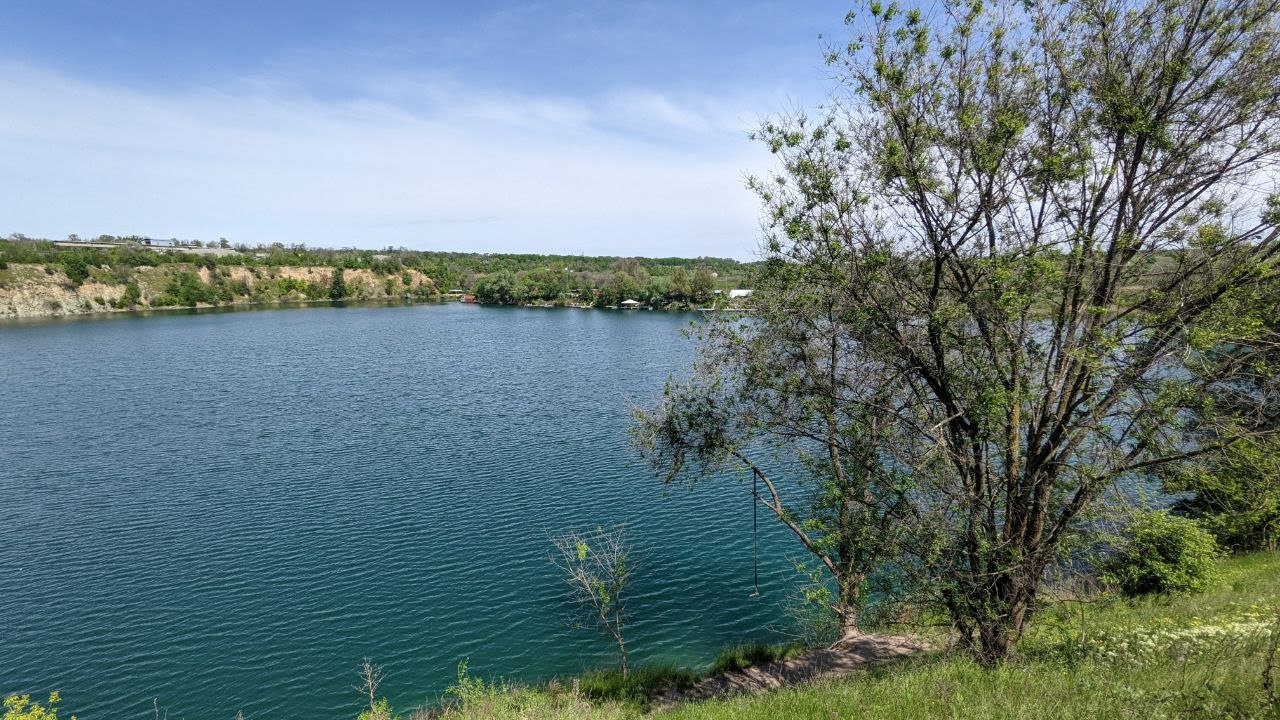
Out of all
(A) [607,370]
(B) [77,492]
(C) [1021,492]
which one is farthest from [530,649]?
(A) [607,370]

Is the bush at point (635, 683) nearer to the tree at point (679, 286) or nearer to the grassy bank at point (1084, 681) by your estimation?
the grassy bank at point (1084, 681)

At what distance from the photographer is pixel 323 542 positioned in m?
27.7

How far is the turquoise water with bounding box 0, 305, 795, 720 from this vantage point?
2005 centimetres

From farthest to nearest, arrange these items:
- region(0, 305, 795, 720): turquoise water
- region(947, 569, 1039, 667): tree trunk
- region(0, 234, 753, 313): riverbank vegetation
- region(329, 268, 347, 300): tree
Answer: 1. region(329, 268, 347, 300): tree
2. region(0, 234, 753, 313): riverbank vegetation
3. region(0, 305, 795, 720): turquoise water
4. region(947, 569, 1039, 667): tree trunk

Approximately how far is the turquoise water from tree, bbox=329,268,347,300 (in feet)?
435

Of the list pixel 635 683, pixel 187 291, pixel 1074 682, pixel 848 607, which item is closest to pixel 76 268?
pixel 187 291

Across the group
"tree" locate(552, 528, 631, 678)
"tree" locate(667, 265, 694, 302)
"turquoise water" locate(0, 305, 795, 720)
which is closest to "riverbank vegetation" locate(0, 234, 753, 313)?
"tree" locate(667, 265, 694, 302)

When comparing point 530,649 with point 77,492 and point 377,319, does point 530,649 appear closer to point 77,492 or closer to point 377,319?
point 77,492

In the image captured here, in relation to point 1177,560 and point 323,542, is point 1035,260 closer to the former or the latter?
point 1177,560

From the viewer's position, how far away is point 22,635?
69.4 feet

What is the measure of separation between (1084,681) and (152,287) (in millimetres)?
194611

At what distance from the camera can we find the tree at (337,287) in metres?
185

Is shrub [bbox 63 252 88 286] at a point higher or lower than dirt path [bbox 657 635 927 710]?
higher

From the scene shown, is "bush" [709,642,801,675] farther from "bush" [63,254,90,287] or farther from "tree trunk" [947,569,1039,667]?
"bush" [63,254,90,287]
